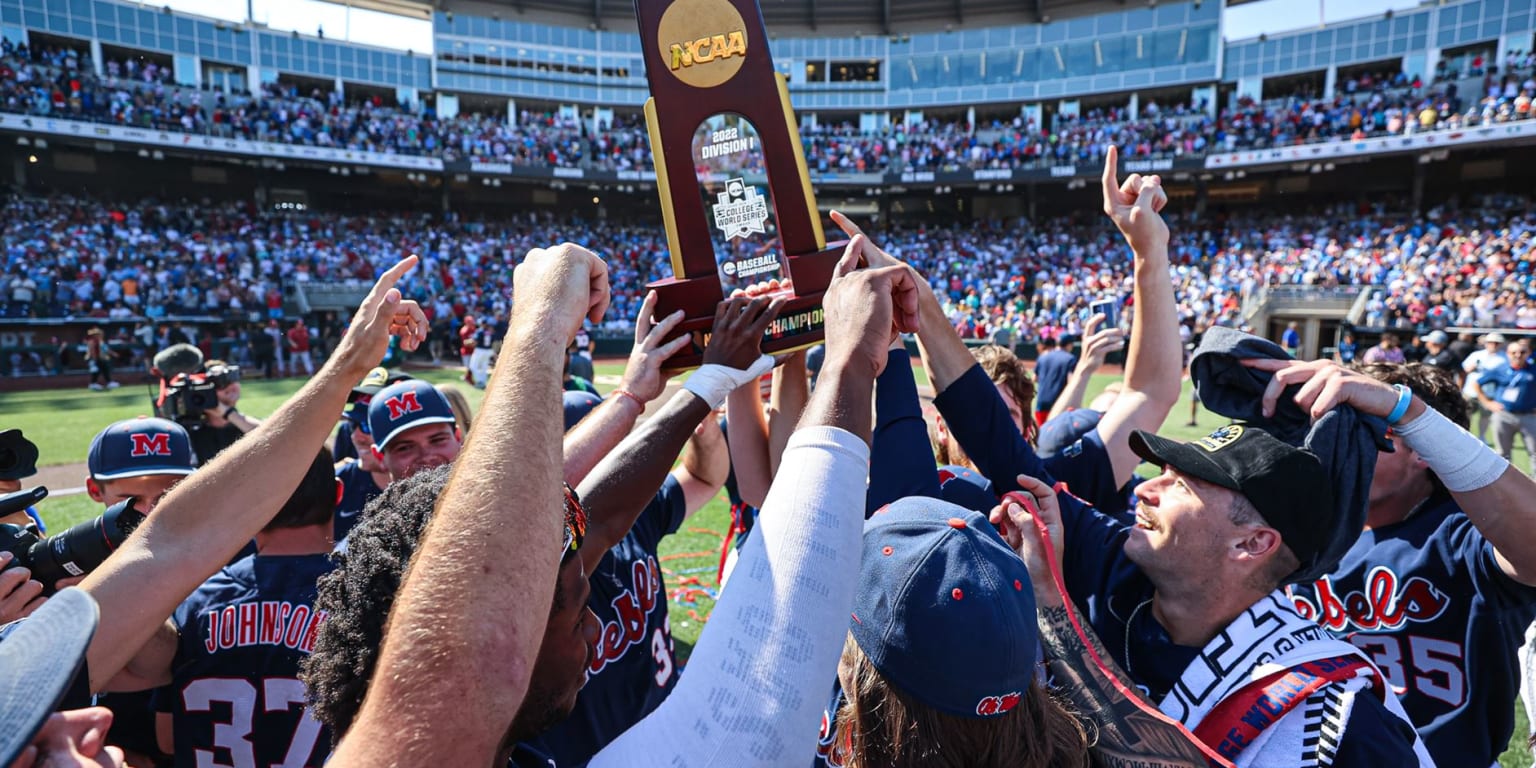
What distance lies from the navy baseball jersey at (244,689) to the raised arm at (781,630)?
158 centimetres

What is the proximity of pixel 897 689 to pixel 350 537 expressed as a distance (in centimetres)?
101

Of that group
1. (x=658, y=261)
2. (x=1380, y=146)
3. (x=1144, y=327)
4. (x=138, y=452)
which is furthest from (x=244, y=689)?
(x=1380, y=146)

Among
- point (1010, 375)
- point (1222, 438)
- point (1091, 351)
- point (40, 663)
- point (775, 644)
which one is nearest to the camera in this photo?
point (40, 663)

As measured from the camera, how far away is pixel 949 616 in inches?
51.4

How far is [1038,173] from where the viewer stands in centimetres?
3650

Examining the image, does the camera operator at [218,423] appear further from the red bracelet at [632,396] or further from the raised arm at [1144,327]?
the raised arm at [1144,327]

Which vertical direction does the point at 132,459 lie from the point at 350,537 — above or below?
below

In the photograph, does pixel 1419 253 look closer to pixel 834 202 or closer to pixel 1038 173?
pixel 1038 173

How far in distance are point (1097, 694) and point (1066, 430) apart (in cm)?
228

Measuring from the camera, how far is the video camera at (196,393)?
17.0 feet

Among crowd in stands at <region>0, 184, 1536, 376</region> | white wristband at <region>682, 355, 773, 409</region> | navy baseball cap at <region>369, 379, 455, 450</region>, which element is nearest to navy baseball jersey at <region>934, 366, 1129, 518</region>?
white wristband at <region>682, 355, 773, 409</region>

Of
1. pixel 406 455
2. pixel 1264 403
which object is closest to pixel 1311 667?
pixel 1264 403

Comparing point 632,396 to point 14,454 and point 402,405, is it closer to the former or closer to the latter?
point 402,405

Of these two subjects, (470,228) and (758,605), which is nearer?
(758,605)
